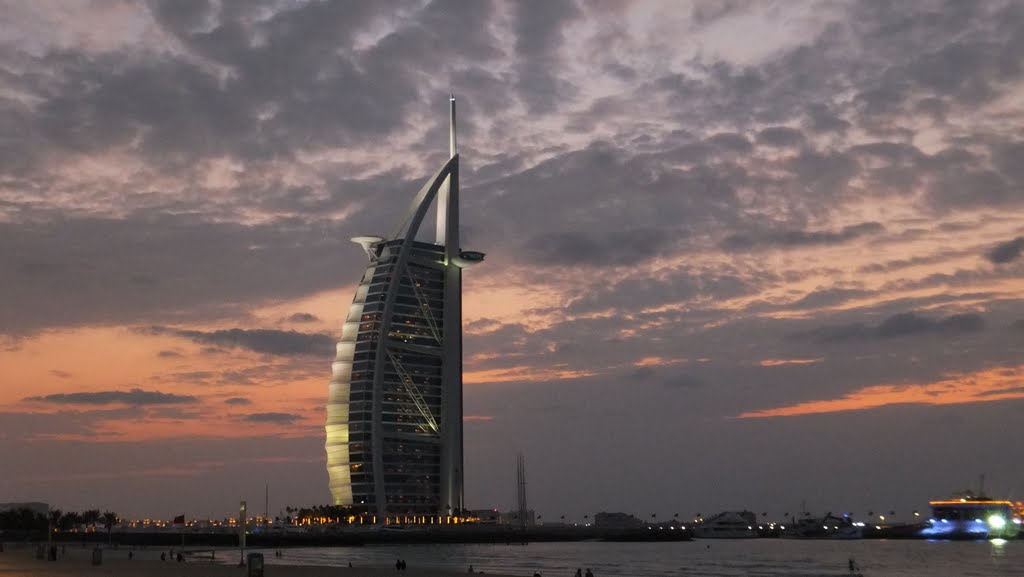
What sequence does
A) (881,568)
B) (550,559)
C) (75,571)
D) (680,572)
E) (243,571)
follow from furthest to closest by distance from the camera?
(550,559)
(881,568)
(680,572)
(243,571)
(75,571)

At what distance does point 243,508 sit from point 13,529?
455 feet

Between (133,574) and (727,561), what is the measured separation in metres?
100

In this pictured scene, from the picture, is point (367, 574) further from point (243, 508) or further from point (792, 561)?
point (792, 561)

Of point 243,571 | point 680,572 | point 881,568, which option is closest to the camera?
point 243,571

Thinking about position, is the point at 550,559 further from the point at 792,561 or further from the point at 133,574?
the point at 133,574

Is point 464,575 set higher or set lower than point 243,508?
lower

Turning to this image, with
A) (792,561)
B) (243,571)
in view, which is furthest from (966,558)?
(243,571)

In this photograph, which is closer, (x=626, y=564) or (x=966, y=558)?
(x=626, y=564)

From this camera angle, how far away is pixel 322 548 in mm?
190875

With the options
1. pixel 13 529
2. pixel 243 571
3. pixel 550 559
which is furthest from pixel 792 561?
pixel 13 529

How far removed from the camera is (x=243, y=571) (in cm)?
8138

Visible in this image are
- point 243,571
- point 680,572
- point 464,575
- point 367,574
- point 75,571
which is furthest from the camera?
point 680,572

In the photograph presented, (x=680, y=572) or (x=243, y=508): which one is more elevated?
(x=243, y=508)

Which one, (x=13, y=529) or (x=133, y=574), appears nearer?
(x=133, y=574)
